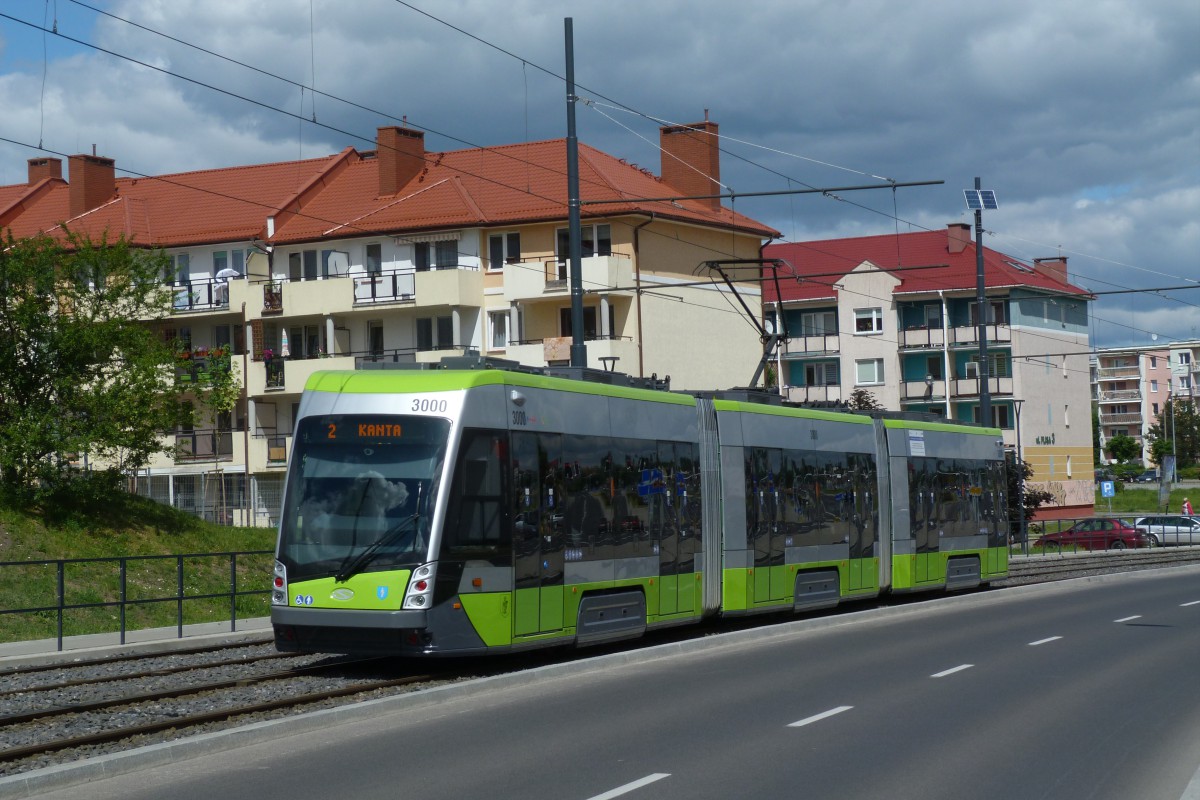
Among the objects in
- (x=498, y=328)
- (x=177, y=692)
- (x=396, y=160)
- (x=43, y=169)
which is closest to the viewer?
(x=177, y=692)

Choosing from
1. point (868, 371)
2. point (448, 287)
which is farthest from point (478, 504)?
point (868, 371)

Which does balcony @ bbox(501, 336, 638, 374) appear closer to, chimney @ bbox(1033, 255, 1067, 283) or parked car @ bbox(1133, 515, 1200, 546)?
parked car @ bbox(1133, 515, 1200, 546)

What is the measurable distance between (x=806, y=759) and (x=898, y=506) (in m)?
17.7

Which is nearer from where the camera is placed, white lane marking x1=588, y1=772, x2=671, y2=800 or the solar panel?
white lane marking x1=588, y1=772, x2=671, y2=800

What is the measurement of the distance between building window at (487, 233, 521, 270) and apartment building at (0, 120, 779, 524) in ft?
0.24

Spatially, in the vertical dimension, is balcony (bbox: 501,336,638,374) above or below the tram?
above

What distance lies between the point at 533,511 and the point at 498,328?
39.9 m

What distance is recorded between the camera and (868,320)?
84188mm

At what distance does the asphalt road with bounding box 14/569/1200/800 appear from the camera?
33.2ft

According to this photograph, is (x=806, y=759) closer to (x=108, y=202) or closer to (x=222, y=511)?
(x=222, y=511)

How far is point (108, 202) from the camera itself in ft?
216

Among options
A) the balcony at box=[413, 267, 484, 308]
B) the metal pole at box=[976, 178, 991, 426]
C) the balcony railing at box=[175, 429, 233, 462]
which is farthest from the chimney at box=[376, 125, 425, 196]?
the metal pole at box=[976, 178, 991, 426]

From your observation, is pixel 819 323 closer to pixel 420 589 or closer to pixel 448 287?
pixel 448 287

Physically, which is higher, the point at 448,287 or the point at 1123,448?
the point at 448,287
